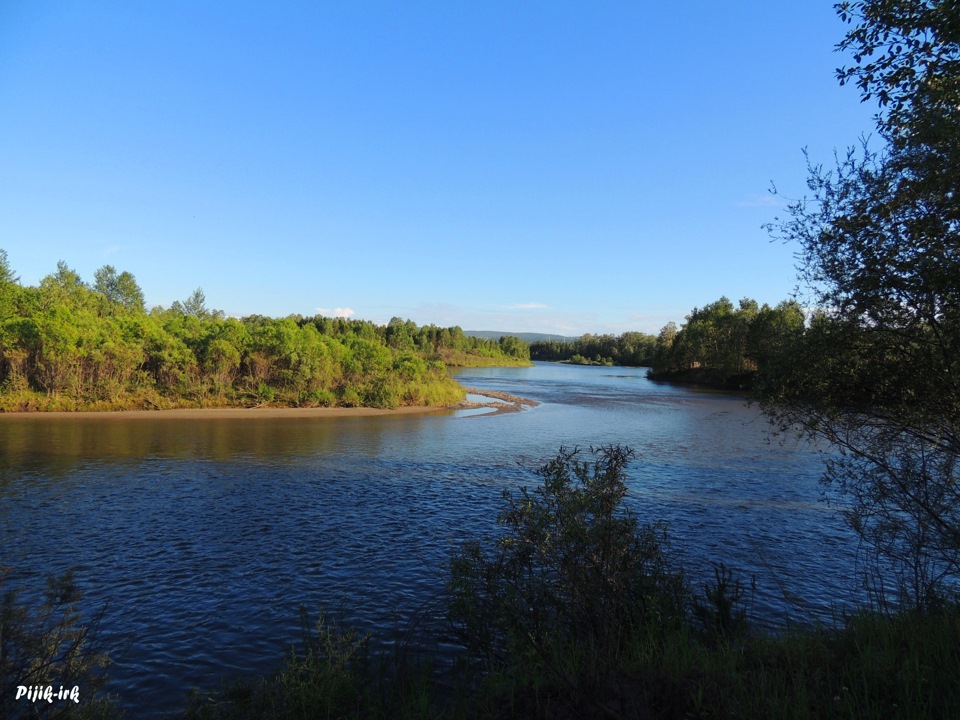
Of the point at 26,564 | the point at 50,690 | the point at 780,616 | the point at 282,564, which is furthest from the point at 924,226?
the point at 26,564

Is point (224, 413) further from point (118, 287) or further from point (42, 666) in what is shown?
point (118, 287)

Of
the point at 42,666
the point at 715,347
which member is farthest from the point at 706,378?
the point at 42,666

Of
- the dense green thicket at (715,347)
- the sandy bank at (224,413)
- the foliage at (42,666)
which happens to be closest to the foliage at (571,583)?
the foliage at (42,666)

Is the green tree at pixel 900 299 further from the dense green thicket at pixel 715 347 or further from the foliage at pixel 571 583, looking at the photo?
the dense green thicket at pixel 715 347

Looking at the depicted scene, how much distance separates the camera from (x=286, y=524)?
18.5 metres

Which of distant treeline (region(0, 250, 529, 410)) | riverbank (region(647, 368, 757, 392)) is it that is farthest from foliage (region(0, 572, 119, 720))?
riverbank (region(647, 368, 757, 392))

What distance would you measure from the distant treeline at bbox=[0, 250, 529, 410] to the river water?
776 centimetres

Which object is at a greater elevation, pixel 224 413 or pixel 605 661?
pixel 605 661

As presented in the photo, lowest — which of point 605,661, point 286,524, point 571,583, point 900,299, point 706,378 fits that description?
point 286,524

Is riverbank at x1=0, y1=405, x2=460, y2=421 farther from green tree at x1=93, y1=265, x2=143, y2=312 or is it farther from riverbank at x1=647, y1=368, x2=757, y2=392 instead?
green tree at x1=93, y1=265, x2=143, y2=312

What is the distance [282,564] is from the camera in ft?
48.5

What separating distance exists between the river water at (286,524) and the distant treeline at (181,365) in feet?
25.5

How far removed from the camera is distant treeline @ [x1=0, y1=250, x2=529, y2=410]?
45.8m

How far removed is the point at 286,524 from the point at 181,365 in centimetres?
4053
